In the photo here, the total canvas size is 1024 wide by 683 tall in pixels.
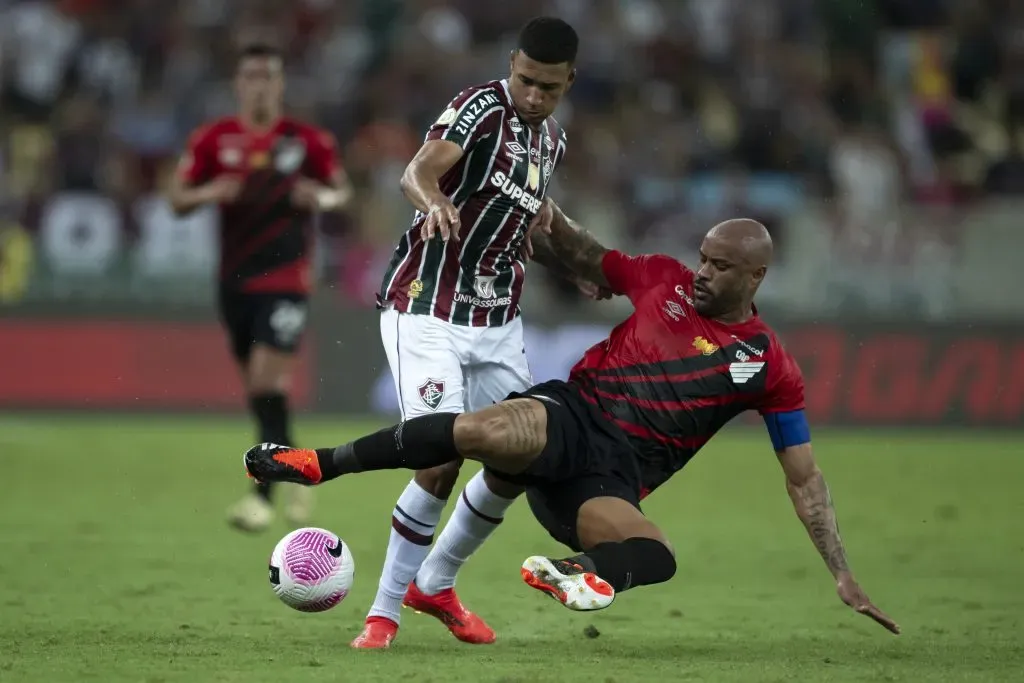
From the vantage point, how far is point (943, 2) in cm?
1903

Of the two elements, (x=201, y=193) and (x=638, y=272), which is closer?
(x=638, y=272)

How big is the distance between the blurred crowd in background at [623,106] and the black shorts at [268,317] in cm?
448

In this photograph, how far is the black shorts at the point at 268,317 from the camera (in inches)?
412

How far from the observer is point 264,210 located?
10703mm

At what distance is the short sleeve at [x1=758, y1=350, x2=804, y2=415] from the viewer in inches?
257

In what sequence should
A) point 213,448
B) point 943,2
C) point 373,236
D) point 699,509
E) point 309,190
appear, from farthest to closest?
1. point 943,2
2. point 373,236
3. point 213,448
4. point 699,509
5. point 309,190

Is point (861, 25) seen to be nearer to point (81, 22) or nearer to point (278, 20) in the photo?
point (278, 20)

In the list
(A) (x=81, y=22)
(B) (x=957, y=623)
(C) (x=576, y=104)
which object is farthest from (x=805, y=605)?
(A) (x=81, y=22)

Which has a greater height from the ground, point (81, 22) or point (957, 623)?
point (81, 22)

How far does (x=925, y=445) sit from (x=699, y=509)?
14.6 ft

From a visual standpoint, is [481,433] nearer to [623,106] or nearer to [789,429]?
[789,429]

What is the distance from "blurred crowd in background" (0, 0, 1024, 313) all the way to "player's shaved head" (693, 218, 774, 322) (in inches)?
320

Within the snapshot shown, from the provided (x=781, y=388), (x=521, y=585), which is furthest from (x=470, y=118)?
(x=521, y=585)

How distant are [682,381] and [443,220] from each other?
51.2 inches
